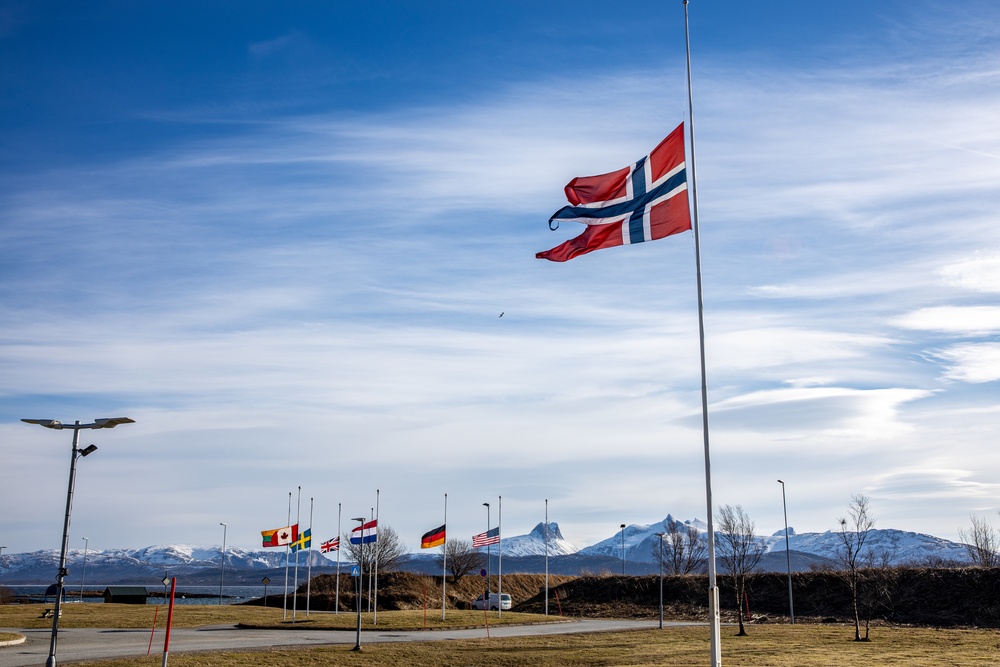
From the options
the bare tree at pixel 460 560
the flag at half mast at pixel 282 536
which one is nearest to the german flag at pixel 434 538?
the flag at half mast at pixel 282 536

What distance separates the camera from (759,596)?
8638 centimetres

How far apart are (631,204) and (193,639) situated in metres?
34.5

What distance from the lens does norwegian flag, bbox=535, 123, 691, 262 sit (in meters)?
21.1

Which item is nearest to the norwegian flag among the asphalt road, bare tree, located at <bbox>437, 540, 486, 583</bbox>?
→ the asphalt road

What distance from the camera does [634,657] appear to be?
37.2 m

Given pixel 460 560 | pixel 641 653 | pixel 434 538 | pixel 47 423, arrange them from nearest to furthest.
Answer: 1. pixel 47 423
2. pixel 641 653
3. pixel 434 538
4. pixel 460 560

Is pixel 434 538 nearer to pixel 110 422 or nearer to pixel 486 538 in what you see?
pixel 486 538

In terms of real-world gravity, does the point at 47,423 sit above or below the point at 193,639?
above

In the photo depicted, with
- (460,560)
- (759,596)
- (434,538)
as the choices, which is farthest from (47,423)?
(460,560)

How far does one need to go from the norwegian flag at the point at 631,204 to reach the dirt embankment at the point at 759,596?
41606 mm

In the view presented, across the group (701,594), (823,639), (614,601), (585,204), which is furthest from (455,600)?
(585,204)

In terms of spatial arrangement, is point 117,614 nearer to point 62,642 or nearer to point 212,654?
point 62,642

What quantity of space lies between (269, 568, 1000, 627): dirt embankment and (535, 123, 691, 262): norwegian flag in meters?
41.6

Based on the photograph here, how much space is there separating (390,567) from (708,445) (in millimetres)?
117962
